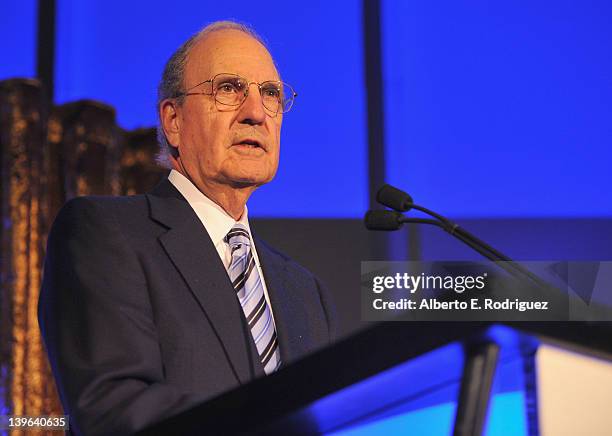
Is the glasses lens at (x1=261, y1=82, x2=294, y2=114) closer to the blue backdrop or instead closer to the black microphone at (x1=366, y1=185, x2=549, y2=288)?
the black microphone at (x1=366, y1=185, x2=549, y2=288)

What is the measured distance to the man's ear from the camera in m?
1.79

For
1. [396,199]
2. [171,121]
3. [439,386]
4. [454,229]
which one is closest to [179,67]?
[171,121]

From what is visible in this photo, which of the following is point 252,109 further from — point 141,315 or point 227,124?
point 141,315

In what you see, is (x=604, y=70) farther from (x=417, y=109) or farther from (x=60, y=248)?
(x=60, y=248)

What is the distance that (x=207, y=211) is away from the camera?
1.63 meters

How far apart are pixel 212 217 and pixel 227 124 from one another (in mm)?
200

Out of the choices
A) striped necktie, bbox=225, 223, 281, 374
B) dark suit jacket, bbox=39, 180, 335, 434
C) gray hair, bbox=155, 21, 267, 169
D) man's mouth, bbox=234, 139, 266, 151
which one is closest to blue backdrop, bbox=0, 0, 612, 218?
gray hair, bbox=155, 21, 267, 169

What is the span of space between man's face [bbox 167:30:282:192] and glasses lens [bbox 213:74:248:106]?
1 cm

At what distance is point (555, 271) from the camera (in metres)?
3.08

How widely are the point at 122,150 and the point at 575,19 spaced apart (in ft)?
5.90

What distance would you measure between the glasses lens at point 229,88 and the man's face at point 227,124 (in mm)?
12

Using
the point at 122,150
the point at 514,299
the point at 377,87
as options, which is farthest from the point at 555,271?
the point at 122,150

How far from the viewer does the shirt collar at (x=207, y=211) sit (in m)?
1.60

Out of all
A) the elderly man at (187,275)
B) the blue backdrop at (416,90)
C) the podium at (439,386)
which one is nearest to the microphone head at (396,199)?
the elderly man at (187,275)
